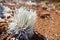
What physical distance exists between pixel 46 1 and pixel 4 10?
2784mm

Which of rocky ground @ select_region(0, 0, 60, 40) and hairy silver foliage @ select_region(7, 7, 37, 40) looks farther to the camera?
rocky ground @ select_region(0, 0, 60, 40)

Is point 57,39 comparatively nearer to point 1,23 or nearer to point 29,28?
point 29,28

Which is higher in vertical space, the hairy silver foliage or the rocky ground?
the hairy silver foliage

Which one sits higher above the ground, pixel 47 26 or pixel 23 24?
pixel 23 24

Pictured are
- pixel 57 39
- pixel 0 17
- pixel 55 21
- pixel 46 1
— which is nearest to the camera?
pixel 57 39

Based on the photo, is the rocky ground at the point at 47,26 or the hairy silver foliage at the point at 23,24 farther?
the rocky ground at the point at 47,26

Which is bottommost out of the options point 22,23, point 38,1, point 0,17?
point 38,1

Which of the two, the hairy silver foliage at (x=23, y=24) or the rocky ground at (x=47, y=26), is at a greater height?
the hairy silver foliage at (x=23, y=24)

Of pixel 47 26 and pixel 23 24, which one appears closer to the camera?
pixel 23 24

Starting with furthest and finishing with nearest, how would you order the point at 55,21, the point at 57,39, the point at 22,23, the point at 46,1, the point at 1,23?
the point at 46,1 < the point at 55,21 < the point at 1,23 < the point at 57,39 < the point at 22,23

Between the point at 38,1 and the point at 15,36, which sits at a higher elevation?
the point at 15,36

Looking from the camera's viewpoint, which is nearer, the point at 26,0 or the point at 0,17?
the point at 0,17

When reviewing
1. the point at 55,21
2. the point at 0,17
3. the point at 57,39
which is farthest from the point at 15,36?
the point at 55,21

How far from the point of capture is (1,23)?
456 centimetres
